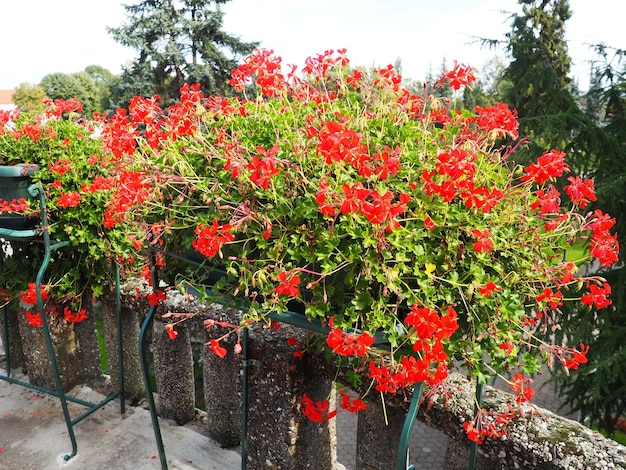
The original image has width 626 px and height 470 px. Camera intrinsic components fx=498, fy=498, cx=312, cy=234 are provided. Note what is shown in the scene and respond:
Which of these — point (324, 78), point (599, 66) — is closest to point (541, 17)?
point (599, 66)

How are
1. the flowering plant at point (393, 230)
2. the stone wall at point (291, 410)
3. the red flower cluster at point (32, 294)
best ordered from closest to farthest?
the flowering plant at point (393, 230), the stone wall at point (291, 410), the red flower cluster at point (32, 294)

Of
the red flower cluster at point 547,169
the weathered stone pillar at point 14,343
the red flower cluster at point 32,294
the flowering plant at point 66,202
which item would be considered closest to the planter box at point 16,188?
the flowering plant at point 66,202

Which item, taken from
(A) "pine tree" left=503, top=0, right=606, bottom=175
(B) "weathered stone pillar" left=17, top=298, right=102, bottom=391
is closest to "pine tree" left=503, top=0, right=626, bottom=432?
(A) "pine tree" left=503, top=0, right=606, bottom=175

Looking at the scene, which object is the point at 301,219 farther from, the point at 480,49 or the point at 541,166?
the point at 480,49

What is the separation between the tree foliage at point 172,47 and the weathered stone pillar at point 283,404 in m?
11.2

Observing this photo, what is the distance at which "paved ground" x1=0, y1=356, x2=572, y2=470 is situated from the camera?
2328 millimetres

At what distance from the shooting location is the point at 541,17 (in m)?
8.22

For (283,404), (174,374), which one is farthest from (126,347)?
(283,404)

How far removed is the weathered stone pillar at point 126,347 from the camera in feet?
8.88

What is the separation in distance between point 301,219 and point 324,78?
0.55m

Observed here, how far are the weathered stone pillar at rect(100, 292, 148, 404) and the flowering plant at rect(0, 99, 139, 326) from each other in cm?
14

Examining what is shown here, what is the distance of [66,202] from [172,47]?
11.1m

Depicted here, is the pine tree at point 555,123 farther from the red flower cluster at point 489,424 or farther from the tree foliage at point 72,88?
the tree foliage at point 72,88

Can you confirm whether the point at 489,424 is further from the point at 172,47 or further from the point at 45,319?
the point at 172,47
